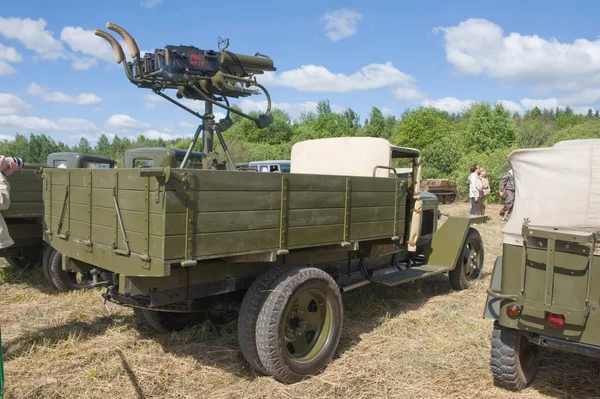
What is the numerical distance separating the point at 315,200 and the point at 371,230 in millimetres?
925

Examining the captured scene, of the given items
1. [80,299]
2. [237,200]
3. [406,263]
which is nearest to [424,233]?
[406,263]

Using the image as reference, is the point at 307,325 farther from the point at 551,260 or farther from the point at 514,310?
the point at 551,260

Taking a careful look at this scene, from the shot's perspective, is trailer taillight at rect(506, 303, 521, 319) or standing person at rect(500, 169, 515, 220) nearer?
trailer taillight at rect(506, 303, 521, 319)

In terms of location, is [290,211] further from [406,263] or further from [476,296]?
[476,296]

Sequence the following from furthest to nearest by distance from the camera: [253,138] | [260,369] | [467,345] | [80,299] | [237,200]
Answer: [253,138], [80,299], [467,345], [260,369], [237,200]

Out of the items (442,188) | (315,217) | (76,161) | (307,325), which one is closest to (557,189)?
(315,217)

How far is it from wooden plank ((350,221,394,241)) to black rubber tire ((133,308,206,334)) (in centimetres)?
190

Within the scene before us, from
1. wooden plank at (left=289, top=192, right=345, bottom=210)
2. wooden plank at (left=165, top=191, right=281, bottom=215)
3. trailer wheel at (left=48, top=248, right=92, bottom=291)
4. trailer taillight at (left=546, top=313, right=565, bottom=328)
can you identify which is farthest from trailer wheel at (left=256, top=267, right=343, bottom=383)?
trailer wheel at (left=48, top=248, right=92, bottom=291)

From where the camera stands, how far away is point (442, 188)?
20.9m

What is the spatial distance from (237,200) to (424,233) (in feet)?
12.8

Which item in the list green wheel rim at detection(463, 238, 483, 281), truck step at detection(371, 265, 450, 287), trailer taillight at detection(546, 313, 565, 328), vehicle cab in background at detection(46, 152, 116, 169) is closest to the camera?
trailer taillight at detection(546, 313, 565, 328)

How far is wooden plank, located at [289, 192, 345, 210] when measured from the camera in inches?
141

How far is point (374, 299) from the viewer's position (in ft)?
18.7

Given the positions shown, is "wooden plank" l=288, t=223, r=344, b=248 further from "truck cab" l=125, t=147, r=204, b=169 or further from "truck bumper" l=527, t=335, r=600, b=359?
"truck cab" l=125, t=147, r=204, b=169
